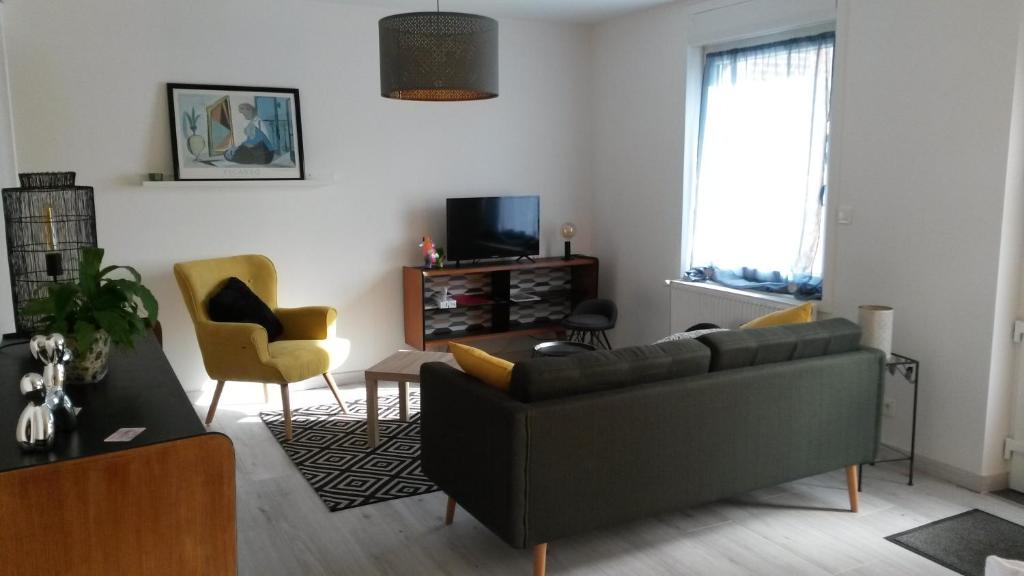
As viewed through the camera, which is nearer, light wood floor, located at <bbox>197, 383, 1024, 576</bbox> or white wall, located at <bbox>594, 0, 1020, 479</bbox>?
light wood floor, located at <bbox>197, 383, 1024, 576</bbox>

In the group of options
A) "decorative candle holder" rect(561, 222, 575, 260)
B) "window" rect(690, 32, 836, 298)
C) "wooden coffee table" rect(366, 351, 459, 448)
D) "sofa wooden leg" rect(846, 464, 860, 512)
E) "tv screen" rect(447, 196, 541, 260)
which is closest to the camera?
"sofa wooden leg" rect(846, 464, 860, 512)

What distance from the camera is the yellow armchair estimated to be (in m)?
4.49

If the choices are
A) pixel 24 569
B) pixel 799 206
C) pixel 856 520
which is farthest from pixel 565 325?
pixel 24 569

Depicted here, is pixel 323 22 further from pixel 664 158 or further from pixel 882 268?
pixel 882 268

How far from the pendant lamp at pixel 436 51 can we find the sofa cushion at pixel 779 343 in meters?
1.43

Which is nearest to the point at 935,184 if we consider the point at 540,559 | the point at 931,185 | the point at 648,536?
the point at 931,185

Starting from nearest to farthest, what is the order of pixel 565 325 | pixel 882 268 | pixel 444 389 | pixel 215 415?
pixel 444 389
pixel 882 268
pixel 215 415
pixel 565 325

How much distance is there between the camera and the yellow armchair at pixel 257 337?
4.49 m

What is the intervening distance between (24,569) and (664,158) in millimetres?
4731

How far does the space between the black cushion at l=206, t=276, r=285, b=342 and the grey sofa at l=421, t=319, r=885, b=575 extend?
77.5 inches

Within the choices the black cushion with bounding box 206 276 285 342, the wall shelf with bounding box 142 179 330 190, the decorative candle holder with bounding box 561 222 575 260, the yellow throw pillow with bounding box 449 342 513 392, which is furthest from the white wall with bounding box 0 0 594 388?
the yellow throw pillow with bounding box 449 342 513 392

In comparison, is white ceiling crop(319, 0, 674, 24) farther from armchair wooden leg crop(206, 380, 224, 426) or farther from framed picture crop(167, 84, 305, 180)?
armchair wooden leg crop(206, 380, 224, 426)

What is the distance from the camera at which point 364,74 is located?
555cm

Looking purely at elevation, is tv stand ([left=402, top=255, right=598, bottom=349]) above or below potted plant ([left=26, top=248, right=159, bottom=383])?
below
